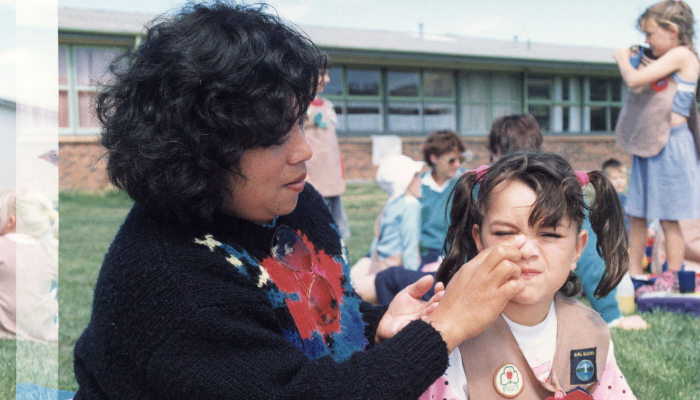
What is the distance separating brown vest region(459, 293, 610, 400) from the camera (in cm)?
164

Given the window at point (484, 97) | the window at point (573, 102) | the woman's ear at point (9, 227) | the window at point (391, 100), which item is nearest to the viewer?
the woman's ear at point (9, 227)

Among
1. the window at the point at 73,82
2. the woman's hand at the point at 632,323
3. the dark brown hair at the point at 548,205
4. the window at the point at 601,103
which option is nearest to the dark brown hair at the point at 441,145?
the woman's hand at the point at 632,323

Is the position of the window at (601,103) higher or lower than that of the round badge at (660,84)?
higher

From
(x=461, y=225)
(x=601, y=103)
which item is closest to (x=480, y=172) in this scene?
(x=461, y=225)

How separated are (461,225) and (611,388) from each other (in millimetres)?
647

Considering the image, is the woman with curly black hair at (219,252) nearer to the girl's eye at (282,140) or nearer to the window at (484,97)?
the girl's eye at (282,140)

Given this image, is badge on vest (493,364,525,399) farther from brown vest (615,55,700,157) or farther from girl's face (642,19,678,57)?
girl's face (642,19,678,57)

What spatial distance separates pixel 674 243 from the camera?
4.15 meters

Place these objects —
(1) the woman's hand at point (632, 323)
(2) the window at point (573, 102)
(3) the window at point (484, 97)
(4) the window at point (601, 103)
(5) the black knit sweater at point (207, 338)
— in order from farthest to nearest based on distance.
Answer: (4) the window at point (601, 103) → (2) the window at point (573, 102) → (3) the window at point (484, 97) → (1) the woman's hand at point (632, 323) → (5) the black knit sweater at point (207, 338)

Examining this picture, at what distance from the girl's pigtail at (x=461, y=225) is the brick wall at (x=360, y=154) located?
748 cm

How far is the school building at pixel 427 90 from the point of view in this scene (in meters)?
13.4

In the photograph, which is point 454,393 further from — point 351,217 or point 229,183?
point 351,217

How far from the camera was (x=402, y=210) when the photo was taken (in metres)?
4.20

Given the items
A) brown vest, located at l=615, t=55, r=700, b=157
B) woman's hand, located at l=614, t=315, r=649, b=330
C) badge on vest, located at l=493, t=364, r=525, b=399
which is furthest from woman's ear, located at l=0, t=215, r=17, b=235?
brown vest, located at l=615, t=55, r=700, b=157
